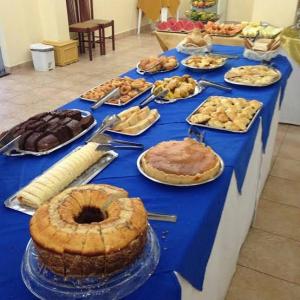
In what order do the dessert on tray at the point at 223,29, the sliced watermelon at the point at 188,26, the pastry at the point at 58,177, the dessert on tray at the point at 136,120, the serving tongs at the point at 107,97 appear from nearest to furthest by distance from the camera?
the pastry at the point at 58,177 → the dessert on tray at the point at 136,120 → the serving tongs at the point at 107,97 → the dessert on tray at the point at 223,29 → the sliced watermelon at the point at 188,26

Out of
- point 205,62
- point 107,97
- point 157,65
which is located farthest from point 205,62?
point 107,97

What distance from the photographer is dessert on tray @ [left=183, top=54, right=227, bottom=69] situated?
172cm

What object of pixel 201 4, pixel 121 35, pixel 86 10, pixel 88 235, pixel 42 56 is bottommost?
pixel 121 35

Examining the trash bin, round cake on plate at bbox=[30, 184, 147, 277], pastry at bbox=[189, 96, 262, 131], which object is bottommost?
the trash bin

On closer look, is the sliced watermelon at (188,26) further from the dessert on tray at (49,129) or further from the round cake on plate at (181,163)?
the round cake on plate at (181,163)

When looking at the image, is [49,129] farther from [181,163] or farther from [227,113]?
[227,113]

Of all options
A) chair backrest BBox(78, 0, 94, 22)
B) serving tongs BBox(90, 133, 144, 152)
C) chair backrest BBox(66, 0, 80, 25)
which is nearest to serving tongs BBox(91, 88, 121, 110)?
serving tongs BBox(90, 133, 144, 152)

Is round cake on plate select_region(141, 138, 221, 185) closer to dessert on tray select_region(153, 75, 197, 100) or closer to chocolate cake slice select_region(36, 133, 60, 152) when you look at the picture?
chocolate cake slice select_region(36, 133, 60, 152)

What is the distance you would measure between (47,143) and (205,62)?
1015mm

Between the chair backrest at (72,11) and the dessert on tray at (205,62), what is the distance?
9.54 ft

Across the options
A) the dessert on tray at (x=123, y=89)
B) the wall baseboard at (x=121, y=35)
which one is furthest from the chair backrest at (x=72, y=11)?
the dessert on tray at (x=123, y=89)

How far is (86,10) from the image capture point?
4.46 metres

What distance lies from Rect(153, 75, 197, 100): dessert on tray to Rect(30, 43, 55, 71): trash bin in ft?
8.45

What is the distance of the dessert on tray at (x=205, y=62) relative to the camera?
172cm
